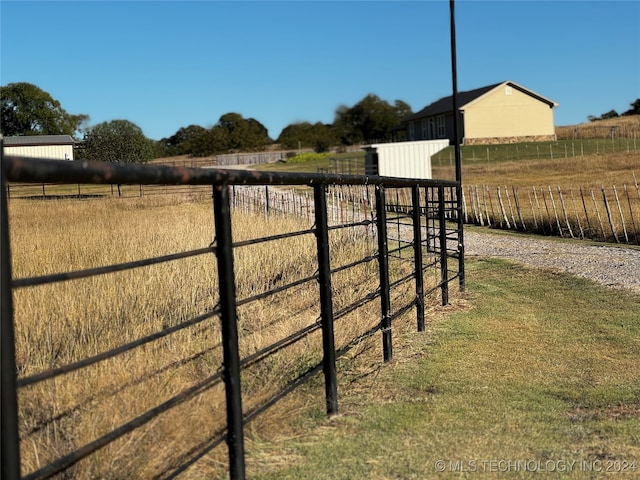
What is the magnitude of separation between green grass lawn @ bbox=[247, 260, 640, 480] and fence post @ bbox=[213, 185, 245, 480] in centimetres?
33

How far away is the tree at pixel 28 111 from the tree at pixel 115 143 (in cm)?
90

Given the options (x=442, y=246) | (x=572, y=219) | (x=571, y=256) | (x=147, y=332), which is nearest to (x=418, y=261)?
(x=442, y=246)

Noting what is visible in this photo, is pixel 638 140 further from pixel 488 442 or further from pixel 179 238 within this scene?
pixel 488 442

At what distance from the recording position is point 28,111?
6301 millimetres

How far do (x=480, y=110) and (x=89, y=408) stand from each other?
199 ft

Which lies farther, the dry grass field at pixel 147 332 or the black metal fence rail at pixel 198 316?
the dry grass field at pixel 147 332

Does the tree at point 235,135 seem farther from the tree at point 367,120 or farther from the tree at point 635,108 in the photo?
the tree at point 635,108

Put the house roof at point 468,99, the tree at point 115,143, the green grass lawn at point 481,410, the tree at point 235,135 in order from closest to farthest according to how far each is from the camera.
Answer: the green grass lawn at point 481,410 < the tree at point 115,143 < the house roof at point 468,99 < the tree at point 235,135

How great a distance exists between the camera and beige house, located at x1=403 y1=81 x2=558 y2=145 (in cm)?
6091

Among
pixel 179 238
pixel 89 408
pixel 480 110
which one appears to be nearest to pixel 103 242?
pixel 179 238

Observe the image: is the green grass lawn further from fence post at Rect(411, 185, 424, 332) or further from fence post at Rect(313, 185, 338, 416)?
fence post at Rect(313, 185, 338, 416)

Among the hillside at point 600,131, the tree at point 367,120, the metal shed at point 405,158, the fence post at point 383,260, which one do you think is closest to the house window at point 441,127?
the hillside at point 600,131

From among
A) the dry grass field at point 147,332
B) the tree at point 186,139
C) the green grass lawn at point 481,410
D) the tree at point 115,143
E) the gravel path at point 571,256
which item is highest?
the tree at point 186,139

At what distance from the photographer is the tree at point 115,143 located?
888cm
